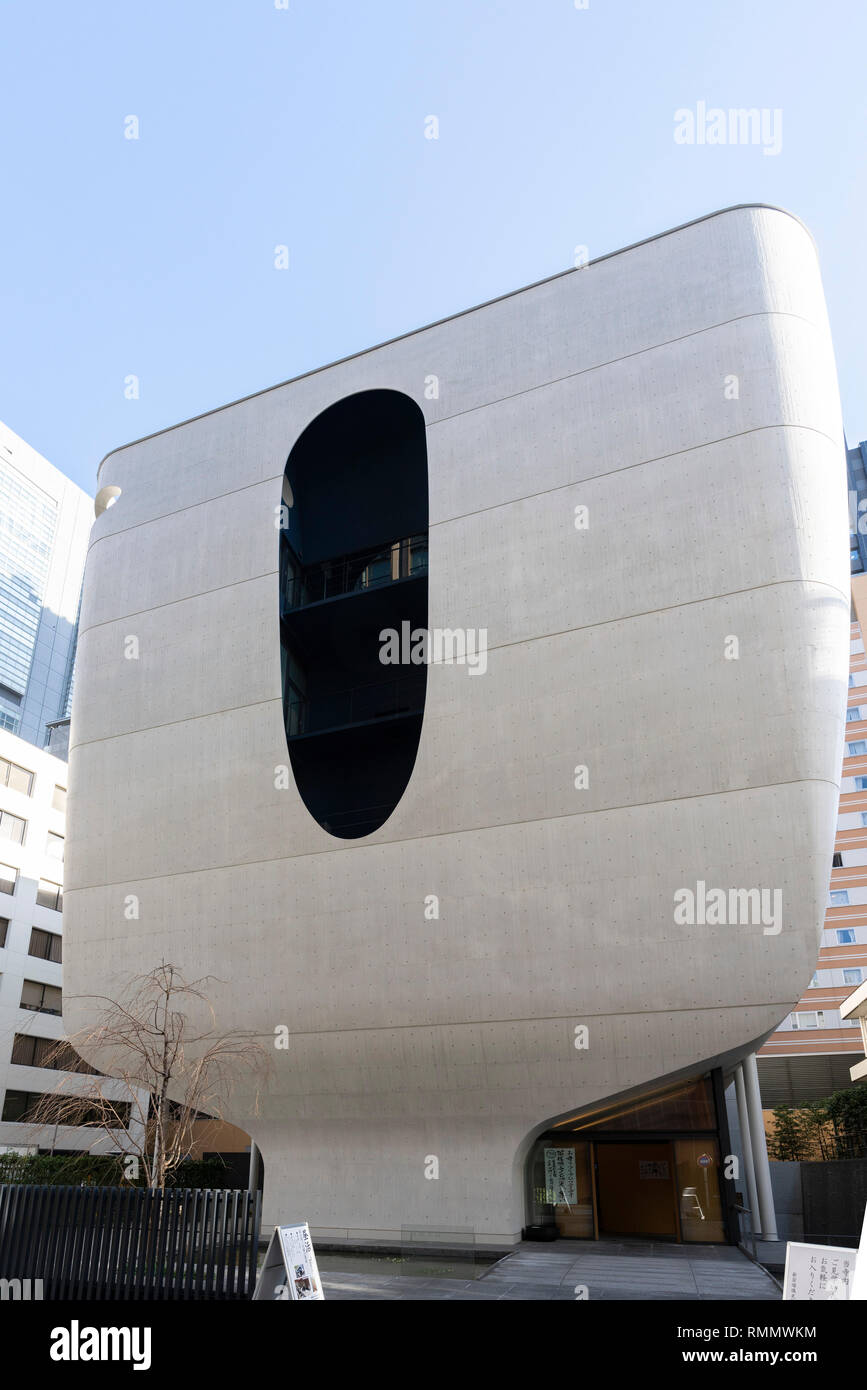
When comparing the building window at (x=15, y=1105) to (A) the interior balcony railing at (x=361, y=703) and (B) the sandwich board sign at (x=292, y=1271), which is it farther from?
(B) the sandwich board sign at (x=292, y=1271)

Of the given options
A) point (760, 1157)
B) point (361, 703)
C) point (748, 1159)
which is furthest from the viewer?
point (361, 703)

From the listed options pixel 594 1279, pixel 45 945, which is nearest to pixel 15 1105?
pixel 45 945

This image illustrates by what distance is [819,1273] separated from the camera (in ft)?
14.8

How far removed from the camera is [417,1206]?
1677 centimetres

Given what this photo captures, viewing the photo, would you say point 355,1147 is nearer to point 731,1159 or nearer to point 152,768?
point 731,1159

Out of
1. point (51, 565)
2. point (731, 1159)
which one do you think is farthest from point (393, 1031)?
point (51, 565)

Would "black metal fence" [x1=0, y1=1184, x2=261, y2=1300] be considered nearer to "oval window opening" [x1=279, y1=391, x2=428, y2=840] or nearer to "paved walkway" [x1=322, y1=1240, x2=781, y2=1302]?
"paved walkway" [x1=322, y1=1240, x2=781, y2=1302]

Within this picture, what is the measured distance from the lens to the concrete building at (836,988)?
Result: 1706 inches

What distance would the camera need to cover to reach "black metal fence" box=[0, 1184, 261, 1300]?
9.43 meters

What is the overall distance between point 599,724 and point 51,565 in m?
91.0

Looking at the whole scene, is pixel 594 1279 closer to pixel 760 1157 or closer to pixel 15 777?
pixel 760 1157

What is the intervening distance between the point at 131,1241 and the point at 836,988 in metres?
43.3

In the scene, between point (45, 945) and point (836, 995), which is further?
point (836, 995)
